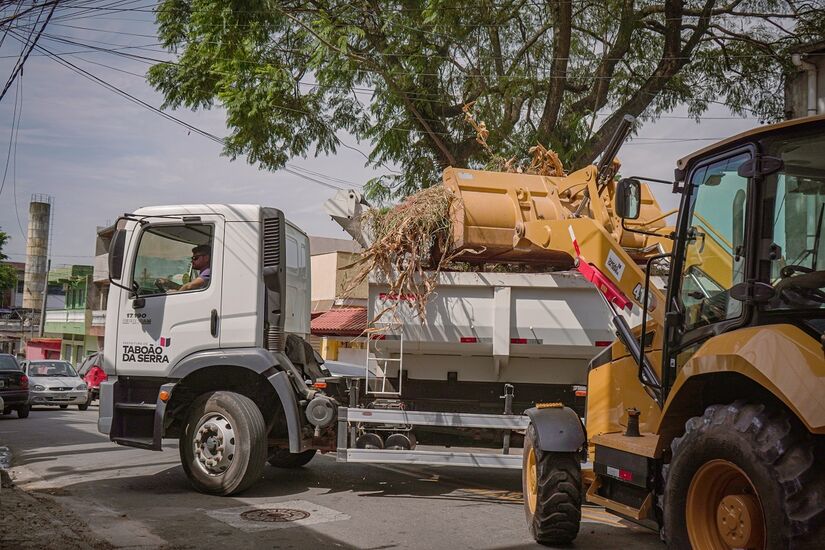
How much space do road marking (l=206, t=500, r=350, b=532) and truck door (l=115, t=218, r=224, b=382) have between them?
67.3 inches

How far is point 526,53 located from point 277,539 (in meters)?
11.5

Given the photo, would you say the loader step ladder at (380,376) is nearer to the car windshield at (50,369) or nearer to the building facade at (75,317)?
the car windshield at (50,369)

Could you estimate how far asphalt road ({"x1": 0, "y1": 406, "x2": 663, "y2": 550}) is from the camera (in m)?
6.79

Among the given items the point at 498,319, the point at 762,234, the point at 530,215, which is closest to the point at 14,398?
the point at 498,319

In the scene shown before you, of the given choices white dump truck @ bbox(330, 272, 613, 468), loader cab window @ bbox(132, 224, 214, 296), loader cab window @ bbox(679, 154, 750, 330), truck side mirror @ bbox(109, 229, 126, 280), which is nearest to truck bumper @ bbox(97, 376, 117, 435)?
loader cab window @ bbox(132, 224, 214, 296)

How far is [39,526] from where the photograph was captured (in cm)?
693

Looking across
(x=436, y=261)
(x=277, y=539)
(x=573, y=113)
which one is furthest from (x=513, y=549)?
(x=573, y=113)

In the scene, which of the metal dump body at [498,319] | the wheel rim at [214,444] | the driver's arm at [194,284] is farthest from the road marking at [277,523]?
the driver's arm at [194,284]

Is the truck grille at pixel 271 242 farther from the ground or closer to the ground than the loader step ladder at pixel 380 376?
farther from the ground

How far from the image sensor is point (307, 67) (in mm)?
15391

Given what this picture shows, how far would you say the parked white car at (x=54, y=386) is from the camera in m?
23.3

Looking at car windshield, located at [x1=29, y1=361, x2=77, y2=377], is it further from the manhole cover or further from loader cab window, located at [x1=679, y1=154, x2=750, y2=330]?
loader cab window, located at [x1=679, y1=154, x2=750, y2=330]

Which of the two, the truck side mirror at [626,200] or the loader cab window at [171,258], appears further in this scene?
the loader cab window at [171,258]

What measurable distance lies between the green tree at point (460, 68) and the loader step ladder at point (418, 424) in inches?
285
